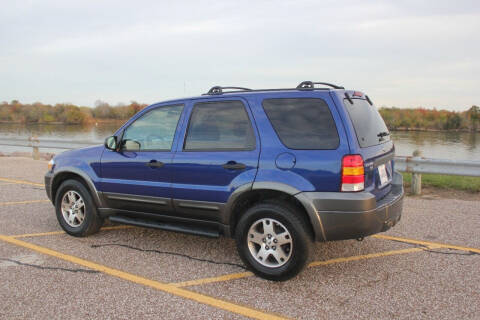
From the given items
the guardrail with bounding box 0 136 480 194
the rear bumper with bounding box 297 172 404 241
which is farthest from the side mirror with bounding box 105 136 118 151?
the guardrail with bounding box 0 136 480 194

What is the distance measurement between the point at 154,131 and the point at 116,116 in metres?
12.2

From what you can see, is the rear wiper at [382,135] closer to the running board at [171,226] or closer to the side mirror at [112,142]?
the running board at [171,226]

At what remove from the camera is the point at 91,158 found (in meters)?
4.86

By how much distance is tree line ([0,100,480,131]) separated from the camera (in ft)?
35.3

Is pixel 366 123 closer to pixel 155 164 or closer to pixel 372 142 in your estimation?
pixel 372 142

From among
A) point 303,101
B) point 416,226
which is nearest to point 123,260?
point 303,101

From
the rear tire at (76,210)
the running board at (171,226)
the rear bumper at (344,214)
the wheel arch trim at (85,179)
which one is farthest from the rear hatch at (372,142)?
the rear tire at (76,210)

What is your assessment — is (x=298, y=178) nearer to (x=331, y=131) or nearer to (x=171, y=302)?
(x=331, y=131)

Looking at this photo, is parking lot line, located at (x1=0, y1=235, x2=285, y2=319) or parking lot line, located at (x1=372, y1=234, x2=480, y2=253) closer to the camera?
parking lot line, located at (x1=0, y1=235, x2=285, y2=319)

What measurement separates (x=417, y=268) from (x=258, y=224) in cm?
166

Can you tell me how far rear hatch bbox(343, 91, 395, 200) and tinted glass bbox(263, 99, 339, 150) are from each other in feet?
0.74

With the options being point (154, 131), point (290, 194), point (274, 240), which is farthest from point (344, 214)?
point (154, 131)

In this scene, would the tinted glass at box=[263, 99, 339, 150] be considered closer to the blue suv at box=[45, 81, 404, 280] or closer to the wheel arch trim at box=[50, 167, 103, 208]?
the blue suv at box=[45, 81, 404, 280]

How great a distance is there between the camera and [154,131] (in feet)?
14.7
